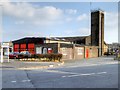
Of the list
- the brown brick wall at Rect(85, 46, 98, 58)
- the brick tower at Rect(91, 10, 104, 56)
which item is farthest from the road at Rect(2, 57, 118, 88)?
the brick tower at Rect(91, 10, 104, 56)

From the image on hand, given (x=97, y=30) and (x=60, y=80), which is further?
(x=97, y=30)

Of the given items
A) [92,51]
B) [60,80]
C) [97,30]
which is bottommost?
[60,80]

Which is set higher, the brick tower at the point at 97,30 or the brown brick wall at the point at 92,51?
the brick tower at the point at 97,30

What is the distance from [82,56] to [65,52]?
8802 millimetres

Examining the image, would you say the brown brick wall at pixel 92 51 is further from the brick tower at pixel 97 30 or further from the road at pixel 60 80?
the road at pixel 60 80

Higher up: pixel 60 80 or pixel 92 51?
pixel 92 51

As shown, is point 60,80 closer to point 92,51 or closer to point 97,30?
point 92,51

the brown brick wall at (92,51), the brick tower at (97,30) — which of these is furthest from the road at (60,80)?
the brick tower at (97,30)

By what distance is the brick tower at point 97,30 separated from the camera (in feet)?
243

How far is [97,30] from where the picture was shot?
74250mm

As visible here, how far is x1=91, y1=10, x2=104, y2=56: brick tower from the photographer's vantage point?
243 ft

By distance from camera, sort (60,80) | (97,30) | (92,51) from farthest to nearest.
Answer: (97,30) → (92,51) → (60,80)

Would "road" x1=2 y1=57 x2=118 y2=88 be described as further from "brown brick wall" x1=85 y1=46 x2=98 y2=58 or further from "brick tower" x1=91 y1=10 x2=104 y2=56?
"brick tower" x1=91 y1=10 x2=104 y2=56

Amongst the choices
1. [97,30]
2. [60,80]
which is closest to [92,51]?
[97,30]
